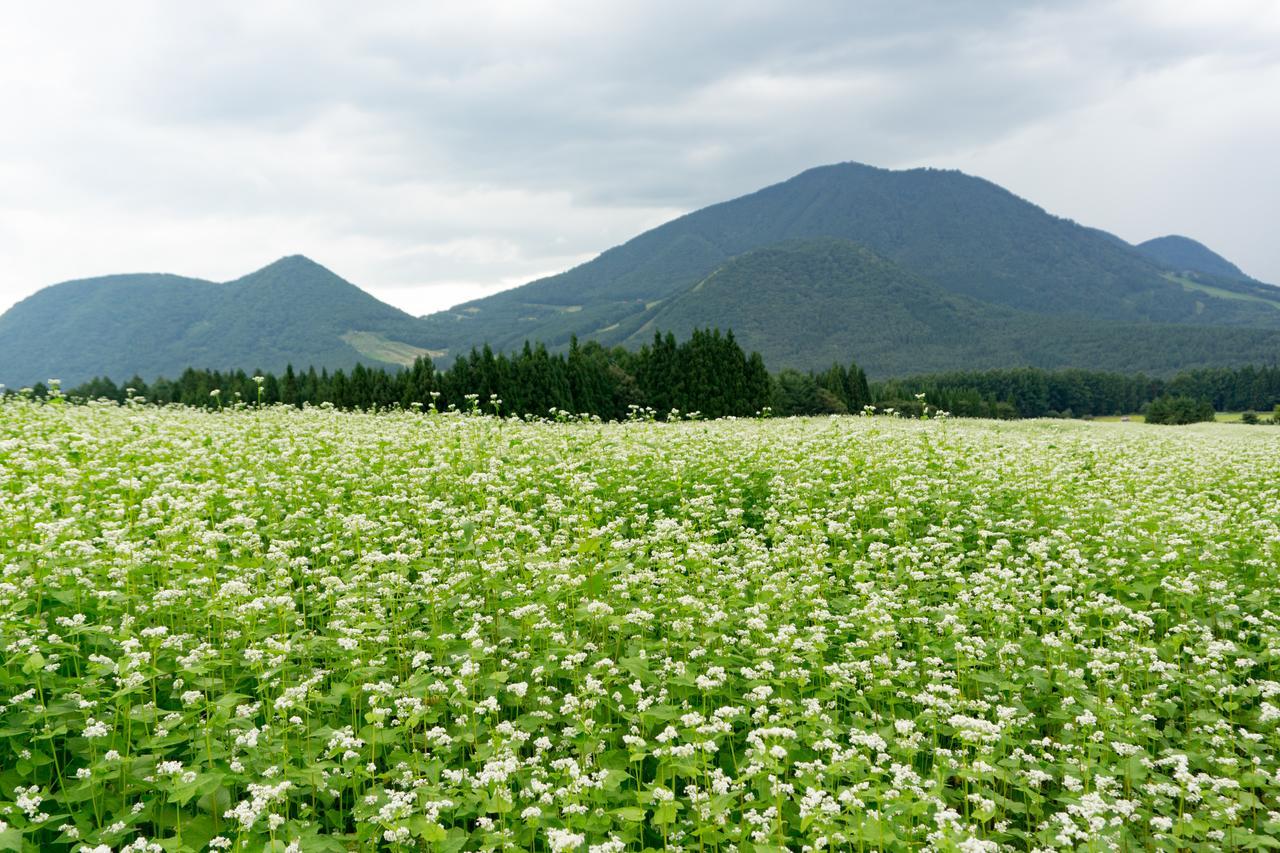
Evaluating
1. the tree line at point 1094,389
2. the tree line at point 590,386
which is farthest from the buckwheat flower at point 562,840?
the tree line at point 1094,389

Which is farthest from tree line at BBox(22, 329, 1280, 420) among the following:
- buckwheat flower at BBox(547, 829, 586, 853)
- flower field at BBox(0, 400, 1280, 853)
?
buckwheat flower at BBox(547, 829, 586, 853)

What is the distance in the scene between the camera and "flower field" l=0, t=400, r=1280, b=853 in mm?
6117

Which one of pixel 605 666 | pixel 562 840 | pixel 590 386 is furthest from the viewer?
pixel 590 386

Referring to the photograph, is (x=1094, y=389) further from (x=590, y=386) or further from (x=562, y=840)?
(x=562, y=840)

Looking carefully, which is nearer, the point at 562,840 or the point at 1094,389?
the point at 562,840

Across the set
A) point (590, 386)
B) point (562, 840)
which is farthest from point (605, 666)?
point (590, 386)

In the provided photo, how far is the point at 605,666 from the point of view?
8.06 meters

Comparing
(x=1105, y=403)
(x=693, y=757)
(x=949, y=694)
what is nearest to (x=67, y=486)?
(x=693, y=757)

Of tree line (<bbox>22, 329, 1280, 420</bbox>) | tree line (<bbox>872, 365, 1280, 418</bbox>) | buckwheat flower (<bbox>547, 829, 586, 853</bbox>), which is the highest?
tree line (<bbox>22, 329, 1280, 420</bbox>)

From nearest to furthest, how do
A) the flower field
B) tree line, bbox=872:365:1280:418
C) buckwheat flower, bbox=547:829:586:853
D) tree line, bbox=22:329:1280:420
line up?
1. buckwheat flower, bbox=547:829:586:853
2. the flower field
3. tree line, bbox=22:329:1280:420
4. tree line, bbox=872:365:1280:418

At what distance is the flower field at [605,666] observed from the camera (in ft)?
20.1

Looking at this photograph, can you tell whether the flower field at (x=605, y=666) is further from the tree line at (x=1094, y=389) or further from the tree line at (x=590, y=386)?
the tree line at (x=1094, y=389)

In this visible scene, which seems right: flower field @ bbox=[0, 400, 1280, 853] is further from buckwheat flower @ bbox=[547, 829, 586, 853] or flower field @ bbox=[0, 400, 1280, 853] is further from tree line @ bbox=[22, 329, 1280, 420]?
tree line @ bbox=[22, 329, 1280, 420]

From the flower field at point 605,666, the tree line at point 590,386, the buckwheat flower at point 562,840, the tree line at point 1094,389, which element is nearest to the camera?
the buckwheat flower at point 562,840
